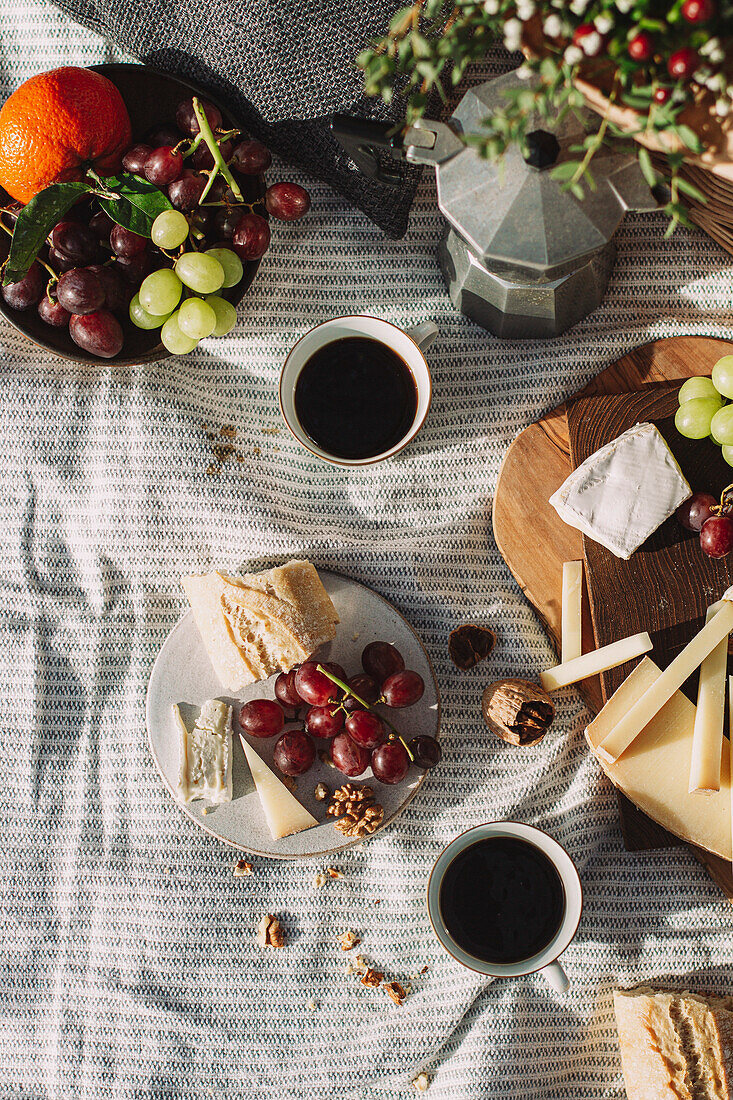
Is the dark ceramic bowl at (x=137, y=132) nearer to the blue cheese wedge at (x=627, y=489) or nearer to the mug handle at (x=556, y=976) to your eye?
the blue cheese wedge at (x=627, y=489)

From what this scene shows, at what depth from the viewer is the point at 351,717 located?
1.02m

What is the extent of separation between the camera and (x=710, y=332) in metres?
1.10

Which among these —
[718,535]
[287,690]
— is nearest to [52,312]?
[287,690]

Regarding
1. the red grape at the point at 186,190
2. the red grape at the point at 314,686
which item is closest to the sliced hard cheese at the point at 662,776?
the red grape at the point at 314,686

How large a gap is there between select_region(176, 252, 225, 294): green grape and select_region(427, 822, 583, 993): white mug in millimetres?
712

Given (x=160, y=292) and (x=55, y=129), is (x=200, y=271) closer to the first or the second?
(x=160, y=292)

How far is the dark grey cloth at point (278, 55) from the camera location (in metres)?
0.91

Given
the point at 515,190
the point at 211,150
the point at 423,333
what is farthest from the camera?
the point at 423,333

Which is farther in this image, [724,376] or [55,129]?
[724,376]

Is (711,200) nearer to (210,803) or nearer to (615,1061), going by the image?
(210,803)

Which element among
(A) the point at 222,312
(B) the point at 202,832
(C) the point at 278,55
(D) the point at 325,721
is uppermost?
(C) the point at 278,55

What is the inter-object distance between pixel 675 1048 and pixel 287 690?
64 centimetres

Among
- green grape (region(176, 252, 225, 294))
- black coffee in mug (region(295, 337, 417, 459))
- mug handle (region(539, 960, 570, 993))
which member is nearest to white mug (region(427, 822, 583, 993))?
mug handle (region(539, 960, 570, 993))

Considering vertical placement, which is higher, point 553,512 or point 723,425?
point 723,425
